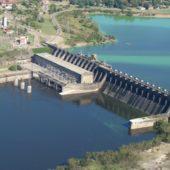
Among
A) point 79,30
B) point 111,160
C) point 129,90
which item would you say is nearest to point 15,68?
point 129,90

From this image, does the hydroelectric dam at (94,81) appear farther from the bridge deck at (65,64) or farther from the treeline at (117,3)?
the treeline at (117,3)

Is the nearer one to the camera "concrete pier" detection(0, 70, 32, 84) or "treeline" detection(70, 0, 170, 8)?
"concrete pier" detection(0, 70, 32, 84)

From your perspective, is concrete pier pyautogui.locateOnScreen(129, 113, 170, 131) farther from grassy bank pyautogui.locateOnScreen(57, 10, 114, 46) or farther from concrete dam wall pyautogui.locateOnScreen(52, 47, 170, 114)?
Result: grassy bank pyautogui.locateOnScreen(57, 10, 114, 46)

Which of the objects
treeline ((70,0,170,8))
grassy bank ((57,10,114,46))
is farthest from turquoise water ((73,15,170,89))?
treeline ((70,0,170,8))

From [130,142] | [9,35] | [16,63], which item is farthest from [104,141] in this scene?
[9,35]

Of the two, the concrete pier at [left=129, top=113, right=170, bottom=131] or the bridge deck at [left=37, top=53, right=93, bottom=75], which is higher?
the bridge deck at [left=37, top=53, right=93, bottom=75]

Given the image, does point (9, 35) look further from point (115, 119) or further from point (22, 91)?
point (115, 119)

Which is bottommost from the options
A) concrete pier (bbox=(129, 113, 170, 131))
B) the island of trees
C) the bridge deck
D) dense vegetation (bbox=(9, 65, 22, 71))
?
concrete pier (bbox=(129, 113, 170, 131))

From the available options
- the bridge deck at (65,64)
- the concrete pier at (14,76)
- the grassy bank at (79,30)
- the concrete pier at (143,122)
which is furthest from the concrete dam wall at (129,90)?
the grassy bank at (79,30)

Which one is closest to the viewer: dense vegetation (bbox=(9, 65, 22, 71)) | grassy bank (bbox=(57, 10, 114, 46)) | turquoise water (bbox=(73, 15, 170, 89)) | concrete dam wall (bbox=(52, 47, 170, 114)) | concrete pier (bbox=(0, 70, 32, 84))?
concrete dam wall (bbox=(52, 47, 170, 114))
